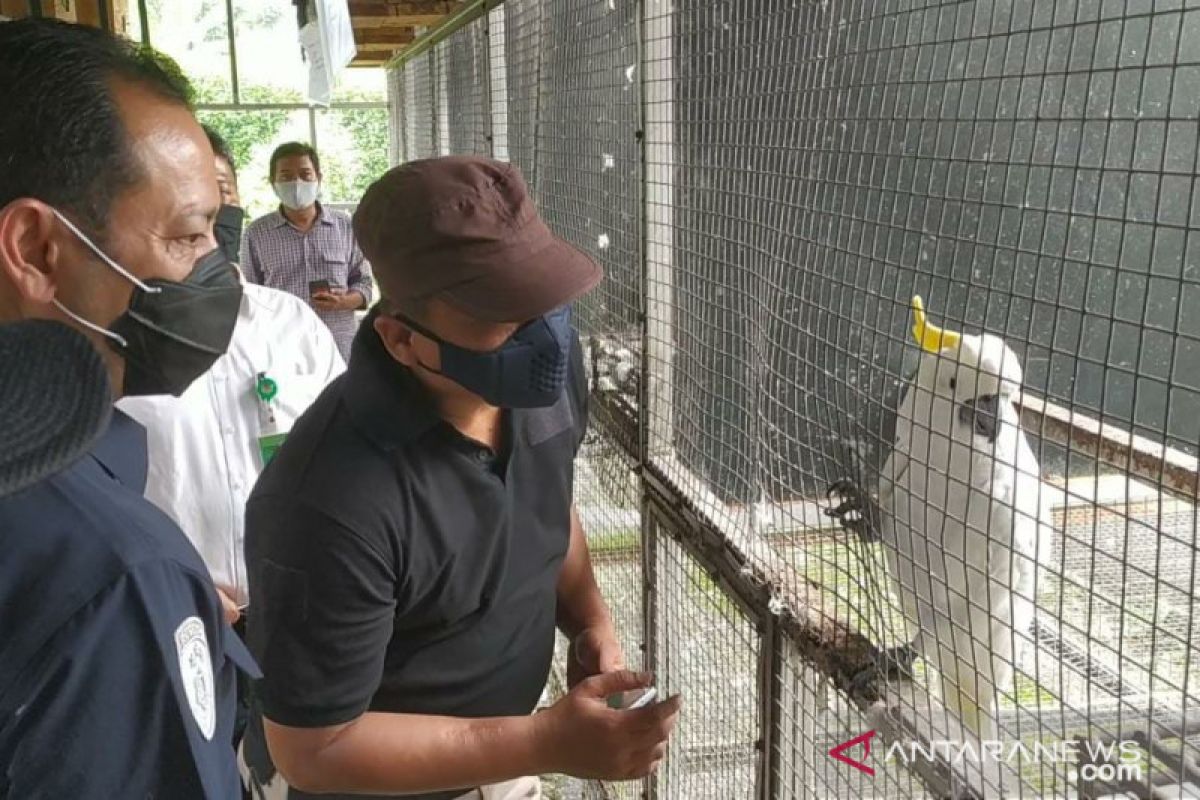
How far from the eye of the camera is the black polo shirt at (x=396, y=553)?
3.66 ft

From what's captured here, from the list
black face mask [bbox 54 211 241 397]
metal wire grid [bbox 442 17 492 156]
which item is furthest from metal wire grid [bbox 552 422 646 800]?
metal wire grid [bbox 442 17 492 156]

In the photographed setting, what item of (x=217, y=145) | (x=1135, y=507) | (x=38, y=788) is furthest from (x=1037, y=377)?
(x=217, y=145)

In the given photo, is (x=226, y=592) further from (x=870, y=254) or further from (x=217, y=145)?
(x=870, y=254)

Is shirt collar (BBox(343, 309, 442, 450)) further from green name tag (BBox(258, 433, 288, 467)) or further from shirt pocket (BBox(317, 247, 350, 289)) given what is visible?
shirt pocket (BBox(317, 247, 350, 289))

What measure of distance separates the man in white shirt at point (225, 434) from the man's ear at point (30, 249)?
966mm

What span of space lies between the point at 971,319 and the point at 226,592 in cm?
156

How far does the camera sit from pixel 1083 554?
1283 millimetres

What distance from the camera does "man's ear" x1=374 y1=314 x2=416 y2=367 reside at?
123 centimetres

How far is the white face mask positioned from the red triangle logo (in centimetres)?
344

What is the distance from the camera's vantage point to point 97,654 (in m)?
0.71

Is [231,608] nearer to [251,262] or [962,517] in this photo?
[962,517]

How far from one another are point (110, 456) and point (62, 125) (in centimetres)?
34

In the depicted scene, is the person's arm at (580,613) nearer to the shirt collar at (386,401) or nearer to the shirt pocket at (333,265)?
the shirt collar at (386,401)

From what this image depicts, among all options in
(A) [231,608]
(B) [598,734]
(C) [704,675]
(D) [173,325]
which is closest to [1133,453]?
(B) [598,734]
